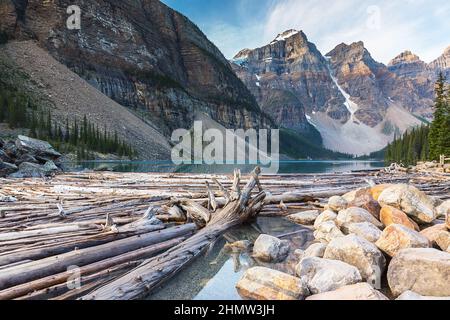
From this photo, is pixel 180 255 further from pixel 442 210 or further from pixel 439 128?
pixel 439 128

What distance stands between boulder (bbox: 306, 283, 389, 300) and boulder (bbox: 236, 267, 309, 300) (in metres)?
0.33

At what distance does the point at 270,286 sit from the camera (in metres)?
5.10

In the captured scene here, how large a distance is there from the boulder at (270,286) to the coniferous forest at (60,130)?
7581cm

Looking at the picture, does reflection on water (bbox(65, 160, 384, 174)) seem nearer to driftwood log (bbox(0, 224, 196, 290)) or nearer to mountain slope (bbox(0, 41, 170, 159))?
mountain slope (bbox(0, 41, 170, 159))

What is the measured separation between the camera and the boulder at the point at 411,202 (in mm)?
9203

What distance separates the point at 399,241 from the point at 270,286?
3.29m

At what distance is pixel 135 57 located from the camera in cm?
16800

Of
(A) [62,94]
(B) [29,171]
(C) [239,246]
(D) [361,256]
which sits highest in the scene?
(A) [62,94]

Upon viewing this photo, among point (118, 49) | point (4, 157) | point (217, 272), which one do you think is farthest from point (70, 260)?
point (118, 49)

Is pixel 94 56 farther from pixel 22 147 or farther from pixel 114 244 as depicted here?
pixel 114 244

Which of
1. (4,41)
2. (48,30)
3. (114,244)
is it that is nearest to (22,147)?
(114,244)

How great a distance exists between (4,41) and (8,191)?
126 meters

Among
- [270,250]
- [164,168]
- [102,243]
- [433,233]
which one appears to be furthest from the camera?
[164,168]

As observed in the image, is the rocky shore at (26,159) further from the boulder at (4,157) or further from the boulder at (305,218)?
the boulder at (305,218)
